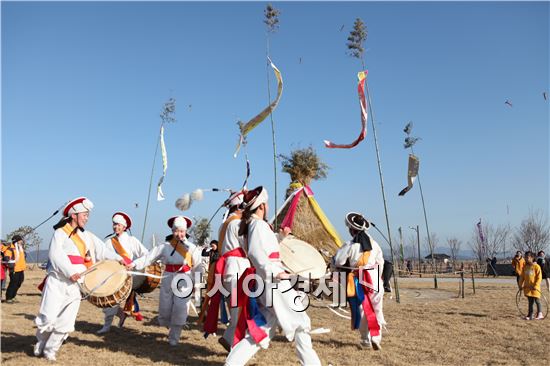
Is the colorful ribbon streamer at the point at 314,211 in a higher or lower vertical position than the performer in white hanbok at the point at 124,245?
higher

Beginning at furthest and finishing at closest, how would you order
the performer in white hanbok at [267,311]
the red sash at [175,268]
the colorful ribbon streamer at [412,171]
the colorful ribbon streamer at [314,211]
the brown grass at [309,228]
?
the colorful ribbon streamer at [412,171]
the brown grass at [309,228]
the colorful ribbon streamer at [314,211]
the red sash at [175,268]
the performer in white hanbok at [267,311]

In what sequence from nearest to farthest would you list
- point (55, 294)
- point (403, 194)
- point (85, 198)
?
point (55, 294) < point (85, 198) < point (403, 194)

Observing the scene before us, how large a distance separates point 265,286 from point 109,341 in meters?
3.33

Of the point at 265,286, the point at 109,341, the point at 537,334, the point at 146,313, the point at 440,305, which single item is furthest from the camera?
the point at 440,305

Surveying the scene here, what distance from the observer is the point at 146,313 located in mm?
9383

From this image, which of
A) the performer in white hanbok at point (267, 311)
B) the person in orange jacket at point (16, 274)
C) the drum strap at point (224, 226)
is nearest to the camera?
the performer in white hanbok at point (267, 311)

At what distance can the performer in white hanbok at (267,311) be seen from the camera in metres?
4.34

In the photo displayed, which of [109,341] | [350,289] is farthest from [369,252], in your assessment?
[109,341]

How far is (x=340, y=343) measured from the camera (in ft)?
21.5

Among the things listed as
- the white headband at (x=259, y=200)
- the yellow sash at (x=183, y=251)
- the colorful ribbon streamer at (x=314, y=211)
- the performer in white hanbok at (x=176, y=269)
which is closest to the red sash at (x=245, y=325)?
the white headband at (x=259, y=200)

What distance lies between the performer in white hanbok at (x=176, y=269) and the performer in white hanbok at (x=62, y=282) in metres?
0.96

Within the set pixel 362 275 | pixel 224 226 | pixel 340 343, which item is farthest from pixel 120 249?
pixel 362 275

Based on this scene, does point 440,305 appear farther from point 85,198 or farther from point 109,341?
point 85,198

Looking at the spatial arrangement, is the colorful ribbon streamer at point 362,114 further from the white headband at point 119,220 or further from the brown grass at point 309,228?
the white headband at point 119,220
